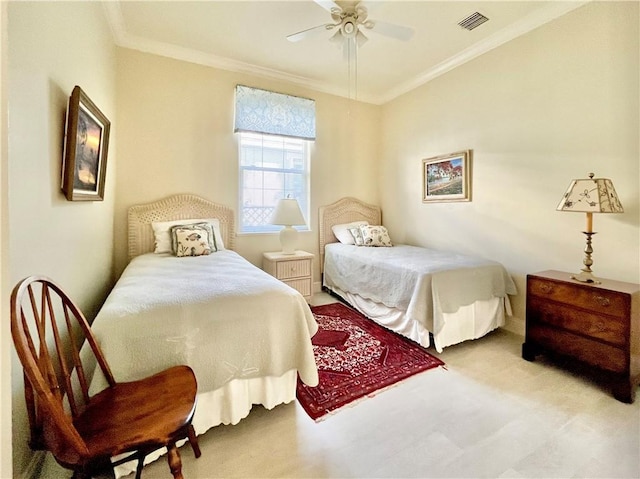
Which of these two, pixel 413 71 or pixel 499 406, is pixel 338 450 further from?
pixel 413 71

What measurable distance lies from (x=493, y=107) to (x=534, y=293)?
1925 millimetres

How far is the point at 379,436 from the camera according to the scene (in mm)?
1523

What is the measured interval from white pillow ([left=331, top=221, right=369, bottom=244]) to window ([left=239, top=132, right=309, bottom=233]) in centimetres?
45

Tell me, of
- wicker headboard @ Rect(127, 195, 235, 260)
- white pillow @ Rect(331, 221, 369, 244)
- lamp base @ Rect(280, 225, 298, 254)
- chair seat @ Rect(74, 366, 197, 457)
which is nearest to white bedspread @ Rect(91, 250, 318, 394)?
chair seat @ Rect(74, 366, 197, 457)

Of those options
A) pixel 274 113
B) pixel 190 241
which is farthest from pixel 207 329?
pixel 274 113

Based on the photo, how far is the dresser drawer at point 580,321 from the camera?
184 centimetres

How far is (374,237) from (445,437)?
2.51m

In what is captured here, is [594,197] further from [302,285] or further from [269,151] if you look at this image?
[269,151]

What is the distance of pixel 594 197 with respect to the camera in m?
2.00

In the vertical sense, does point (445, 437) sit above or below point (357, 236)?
below

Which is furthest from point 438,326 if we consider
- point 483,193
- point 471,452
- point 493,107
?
point 493,107

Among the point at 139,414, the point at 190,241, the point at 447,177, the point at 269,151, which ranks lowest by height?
the point at 139,414

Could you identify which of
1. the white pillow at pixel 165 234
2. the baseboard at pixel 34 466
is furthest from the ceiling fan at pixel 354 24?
the baseboard at pixel 34 466

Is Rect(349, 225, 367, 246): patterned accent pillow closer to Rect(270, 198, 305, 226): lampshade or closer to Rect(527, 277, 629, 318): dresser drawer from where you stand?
Rect(270, 198, 305, 226): lampshade
